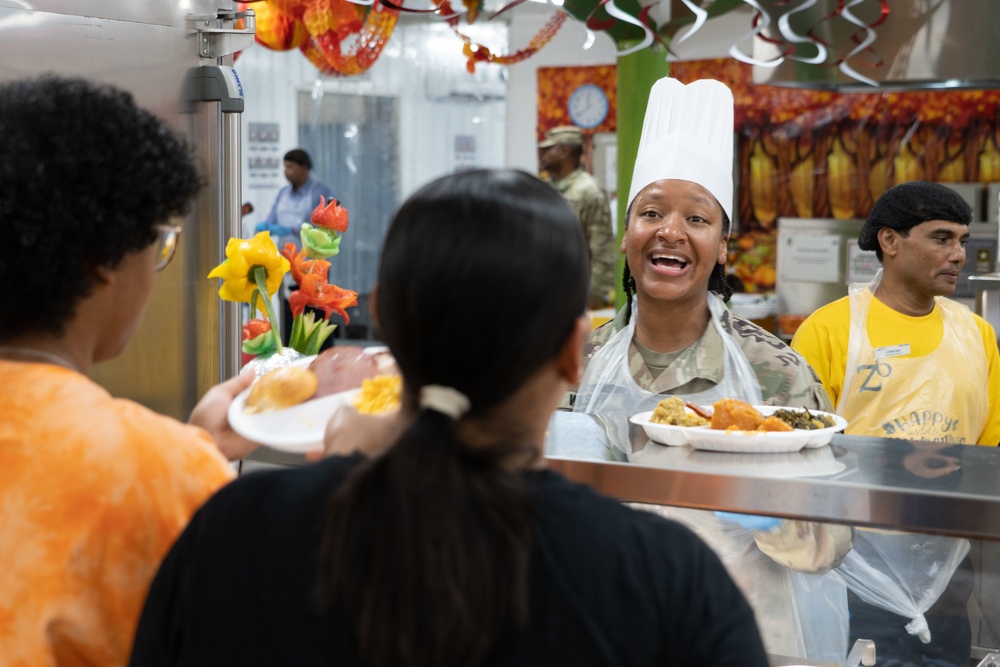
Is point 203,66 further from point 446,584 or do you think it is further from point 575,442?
point 446,584

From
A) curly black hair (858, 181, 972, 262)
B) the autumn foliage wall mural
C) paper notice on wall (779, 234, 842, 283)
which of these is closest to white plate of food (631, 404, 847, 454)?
curly black hair (858, 181, 972, 262)

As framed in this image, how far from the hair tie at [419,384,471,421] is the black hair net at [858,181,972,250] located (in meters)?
2.91

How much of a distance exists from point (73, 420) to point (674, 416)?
100cm

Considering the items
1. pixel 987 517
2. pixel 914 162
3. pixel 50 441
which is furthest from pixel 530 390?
pixel 914 162

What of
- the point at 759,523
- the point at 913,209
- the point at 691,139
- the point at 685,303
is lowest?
the point at 759,523

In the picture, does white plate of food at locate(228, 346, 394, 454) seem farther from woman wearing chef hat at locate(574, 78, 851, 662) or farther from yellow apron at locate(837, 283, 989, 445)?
yellow apron at locate(837, 283, 989, 445)

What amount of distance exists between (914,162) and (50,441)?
20.1 feet

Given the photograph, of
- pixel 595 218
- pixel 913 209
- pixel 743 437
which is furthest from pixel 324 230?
pixel 595 218

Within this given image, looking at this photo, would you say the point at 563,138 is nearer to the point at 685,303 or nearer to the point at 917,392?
the point at 917,392

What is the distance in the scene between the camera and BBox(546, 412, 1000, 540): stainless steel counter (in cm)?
134

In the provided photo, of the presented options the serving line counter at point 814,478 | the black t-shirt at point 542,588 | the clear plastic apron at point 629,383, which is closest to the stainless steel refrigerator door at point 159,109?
the serving line counter at point 814,478

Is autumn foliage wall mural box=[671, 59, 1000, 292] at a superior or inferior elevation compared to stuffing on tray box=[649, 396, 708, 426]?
superior

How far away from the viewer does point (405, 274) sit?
2.71 ft

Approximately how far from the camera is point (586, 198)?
685cm
